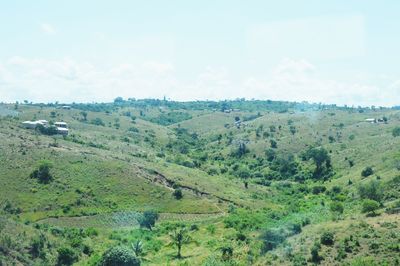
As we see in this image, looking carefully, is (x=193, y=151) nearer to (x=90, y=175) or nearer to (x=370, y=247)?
(x=90, y=175)

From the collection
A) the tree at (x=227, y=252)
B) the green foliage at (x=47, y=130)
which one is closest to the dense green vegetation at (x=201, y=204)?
the tree at (x=227, y=252)

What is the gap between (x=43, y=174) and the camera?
91.1m

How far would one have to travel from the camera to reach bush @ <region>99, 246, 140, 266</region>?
5562 centimetres

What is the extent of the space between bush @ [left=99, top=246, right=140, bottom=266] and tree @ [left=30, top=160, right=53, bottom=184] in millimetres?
38296

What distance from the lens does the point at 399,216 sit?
5591cm

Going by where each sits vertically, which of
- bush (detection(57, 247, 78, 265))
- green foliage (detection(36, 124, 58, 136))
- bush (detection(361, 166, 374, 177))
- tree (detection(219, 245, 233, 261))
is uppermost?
green foliage (detection(36, 124, 58, 136))

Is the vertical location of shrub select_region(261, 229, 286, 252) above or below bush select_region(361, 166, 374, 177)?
below

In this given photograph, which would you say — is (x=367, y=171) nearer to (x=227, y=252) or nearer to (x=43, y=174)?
(x=227, y=252)

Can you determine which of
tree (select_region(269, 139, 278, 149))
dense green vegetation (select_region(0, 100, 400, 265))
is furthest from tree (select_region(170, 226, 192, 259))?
tree (select_region(269, 139, 278, 149))

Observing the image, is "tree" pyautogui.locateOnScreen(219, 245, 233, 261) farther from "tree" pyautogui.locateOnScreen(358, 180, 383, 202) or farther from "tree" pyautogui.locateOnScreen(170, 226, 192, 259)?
"tree" pyautogui.locateOnScreen(358, 180, 383, 202)

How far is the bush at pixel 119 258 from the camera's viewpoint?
5562 cm

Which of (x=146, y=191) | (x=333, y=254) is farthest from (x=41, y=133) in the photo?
(x=333, y=254)

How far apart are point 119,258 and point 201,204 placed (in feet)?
126

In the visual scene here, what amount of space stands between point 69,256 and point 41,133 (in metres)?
76.4
